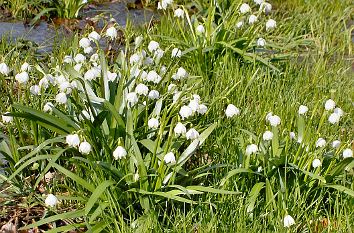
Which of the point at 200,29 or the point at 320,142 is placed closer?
the point at 320,142

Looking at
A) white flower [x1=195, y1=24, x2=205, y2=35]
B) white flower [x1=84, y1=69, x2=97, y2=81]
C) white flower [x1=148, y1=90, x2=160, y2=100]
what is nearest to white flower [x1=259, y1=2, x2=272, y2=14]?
white flower [x1=195, y1=24, x2=205, y2=35]

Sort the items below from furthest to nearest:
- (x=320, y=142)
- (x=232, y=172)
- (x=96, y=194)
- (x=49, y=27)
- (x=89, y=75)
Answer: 1. (x=49, y=27)
2. (x=89, y=75)
3. (x=320, y=142)
4. (x=232, y=172)
5. (x=96, y=194)

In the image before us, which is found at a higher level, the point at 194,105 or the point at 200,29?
the point at 194,105

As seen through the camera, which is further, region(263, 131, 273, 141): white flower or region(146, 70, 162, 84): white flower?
region(146, 70, 162, 84): white flower

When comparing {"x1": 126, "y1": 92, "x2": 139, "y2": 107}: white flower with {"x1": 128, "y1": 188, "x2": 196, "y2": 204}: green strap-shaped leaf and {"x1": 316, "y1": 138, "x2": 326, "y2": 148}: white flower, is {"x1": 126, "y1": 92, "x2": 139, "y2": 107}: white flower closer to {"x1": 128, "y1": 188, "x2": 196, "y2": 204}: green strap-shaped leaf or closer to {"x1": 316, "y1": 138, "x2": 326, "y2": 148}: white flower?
{"x1": 128, "y1": 188, "x2": 196, "y2": 204}: green strap-shaped leaf

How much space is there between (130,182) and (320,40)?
129 inches

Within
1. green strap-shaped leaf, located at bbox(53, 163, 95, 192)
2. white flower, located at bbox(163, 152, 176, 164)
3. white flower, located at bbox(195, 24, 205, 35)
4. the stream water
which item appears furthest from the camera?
the stream water

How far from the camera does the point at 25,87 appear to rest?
3.89m

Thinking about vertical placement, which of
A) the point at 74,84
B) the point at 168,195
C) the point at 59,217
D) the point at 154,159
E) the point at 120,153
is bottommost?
the point at 59,217

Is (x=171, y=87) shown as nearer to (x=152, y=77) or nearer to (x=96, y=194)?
(x=152, y=77)

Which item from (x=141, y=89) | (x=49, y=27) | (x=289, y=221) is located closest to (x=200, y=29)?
(x=141, y=89)

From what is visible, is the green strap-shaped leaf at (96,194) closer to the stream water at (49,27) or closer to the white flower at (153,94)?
the white flower at (153,94)

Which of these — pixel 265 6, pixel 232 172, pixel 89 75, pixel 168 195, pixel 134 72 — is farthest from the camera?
pixel 265 6

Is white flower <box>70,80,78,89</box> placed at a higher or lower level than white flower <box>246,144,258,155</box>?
higher
